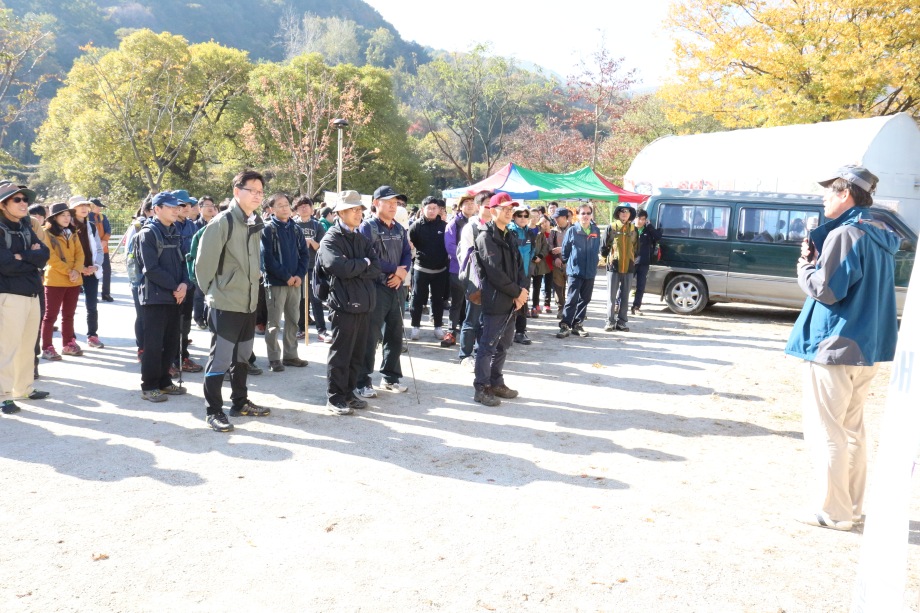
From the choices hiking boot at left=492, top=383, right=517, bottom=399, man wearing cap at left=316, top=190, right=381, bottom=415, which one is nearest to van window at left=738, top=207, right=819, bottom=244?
hiking boot at left=492, top=383, right=517, bottom=399

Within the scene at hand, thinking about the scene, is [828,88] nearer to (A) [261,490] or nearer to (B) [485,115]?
(A) [261,490]

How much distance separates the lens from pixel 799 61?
1738 centimetres

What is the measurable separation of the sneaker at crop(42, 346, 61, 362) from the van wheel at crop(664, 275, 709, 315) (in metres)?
10.0

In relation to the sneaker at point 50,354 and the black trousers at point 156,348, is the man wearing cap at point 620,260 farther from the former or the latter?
the sneaker at point 50,354

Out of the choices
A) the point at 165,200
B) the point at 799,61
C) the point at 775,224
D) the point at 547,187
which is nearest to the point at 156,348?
the point at 165,200

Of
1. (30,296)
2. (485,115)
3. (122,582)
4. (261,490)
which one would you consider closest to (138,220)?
(30,296)

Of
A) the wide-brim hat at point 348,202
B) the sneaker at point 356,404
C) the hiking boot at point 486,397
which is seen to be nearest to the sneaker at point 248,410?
the sneaker at point 356,404

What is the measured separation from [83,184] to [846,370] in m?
37.2

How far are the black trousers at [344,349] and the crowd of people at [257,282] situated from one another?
0.01 metres

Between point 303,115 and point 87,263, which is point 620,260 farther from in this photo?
point 303,115

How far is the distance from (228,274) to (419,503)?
8.22 feet

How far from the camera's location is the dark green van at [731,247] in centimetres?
1182

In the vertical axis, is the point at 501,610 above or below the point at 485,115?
below

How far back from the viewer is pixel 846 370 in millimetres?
3871
